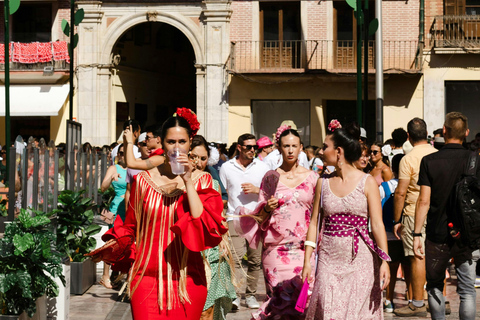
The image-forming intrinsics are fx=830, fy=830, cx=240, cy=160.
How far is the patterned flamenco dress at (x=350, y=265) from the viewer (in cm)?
605

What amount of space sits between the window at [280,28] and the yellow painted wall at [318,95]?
795 millimetres

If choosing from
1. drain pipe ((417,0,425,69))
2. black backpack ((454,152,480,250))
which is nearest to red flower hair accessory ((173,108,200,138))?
black backpack ((454,152,480,250))

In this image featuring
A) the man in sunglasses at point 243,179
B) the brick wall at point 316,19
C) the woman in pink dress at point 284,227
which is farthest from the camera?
the brick wall at point 316,19

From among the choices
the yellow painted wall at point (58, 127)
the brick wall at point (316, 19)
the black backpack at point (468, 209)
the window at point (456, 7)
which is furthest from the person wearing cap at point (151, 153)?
the yellow painted wall at point (58, 127)

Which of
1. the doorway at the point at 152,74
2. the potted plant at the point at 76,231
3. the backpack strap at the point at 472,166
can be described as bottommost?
the potted plant at the point at 76,231

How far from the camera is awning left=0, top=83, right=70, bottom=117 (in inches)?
1115

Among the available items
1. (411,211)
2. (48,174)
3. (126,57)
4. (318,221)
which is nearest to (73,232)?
(48,174)

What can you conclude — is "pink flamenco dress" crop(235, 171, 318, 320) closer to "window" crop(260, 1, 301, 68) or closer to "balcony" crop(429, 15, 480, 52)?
"balcony" crop(429, 15, 480, 52)

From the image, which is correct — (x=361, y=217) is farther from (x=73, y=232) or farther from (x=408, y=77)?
(x=408, y=77)

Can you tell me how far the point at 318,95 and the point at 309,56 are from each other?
4.51 feet

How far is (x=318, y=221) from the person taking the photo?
628 cm

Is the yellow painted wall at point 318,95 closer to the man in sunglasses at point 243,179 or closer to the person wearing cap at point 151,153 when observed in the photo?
the man in sunglasses at point 243,179

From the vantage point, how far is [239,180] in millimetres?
10070

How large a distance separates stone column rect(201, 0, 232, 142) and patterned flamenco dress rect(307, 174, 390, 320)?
2146 centimetres
